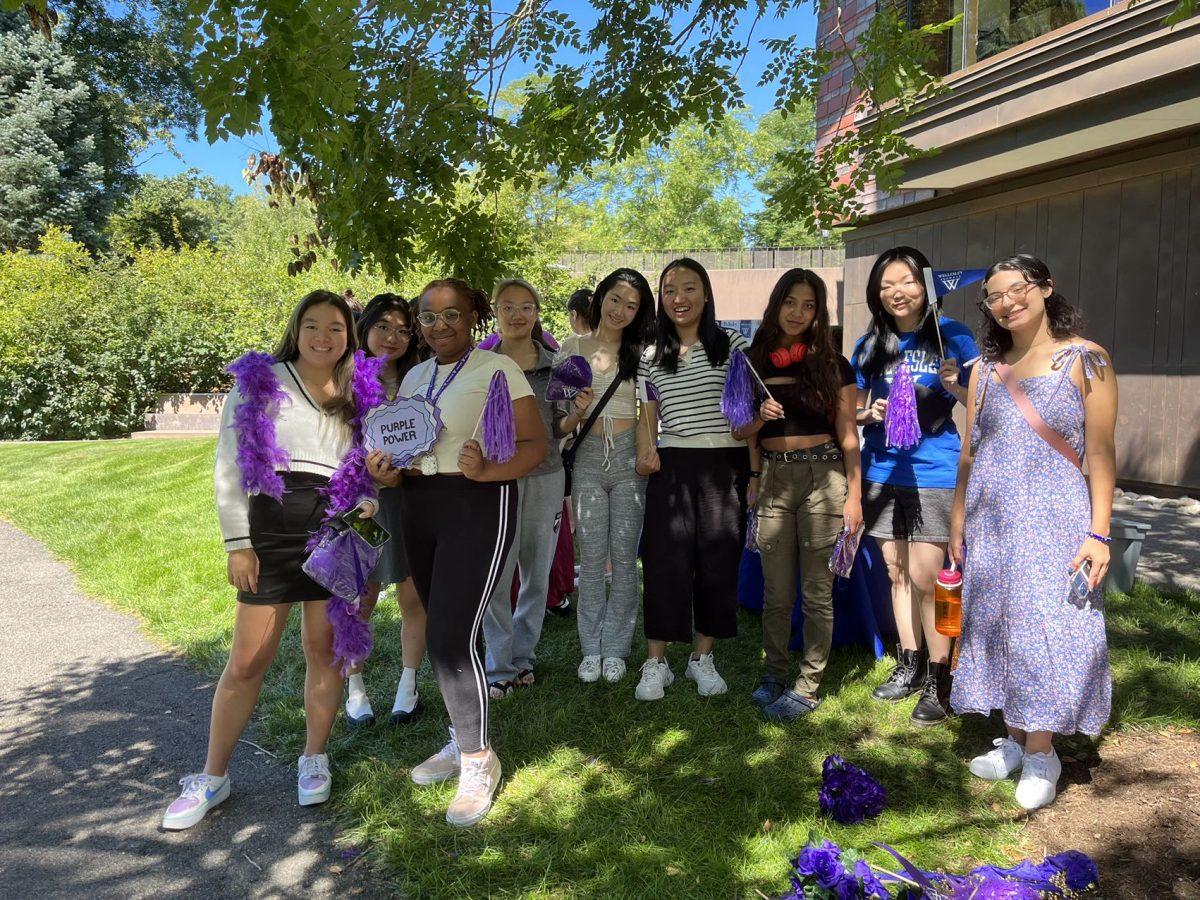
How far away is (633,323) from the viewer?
4.25 metres

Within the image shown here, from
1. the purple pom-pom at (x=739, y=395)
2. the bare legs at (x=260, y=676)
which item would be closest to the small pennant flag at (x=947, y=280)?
the purple pom-pom at (x=739, y=395)

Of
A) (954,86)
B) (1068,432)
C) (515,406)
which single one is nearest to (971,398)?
(1068,432)

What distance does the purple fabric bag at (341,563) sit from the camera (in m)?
2.96

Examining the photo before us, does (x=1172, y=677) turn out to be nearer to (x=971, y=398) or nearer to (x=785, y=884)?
(x=971, y=398)

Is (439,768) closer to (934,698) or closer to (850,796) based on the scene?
(850,796)

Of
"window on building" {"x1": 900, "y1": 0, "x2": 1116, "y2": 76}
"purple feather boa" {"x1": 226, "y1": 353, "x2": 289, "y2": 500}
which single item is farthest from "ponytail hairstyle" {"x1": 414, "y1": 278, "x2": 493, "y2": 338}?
"window on building" {"x1": 900, "y1": 0, "x2": 1116, "y2": 76}

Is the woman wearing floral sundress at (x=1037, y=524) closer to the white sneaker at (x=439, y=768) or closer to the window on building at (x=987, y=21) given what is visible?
the white sneaker at (x=439, y=768)

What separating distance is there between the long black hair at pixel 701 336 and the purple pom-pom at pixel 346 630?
187 centimetres

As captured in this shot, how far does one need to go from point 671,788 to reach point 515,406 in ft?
5.33

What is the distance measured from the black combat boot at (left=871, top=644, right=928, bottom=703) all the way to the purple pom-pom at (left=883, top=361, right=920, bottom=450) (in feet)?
3.58

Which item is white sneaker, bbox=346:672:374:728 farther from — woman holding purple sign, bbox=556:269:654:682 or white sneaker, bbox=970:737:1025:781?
white sneaker, bbox=970:737:1025:781

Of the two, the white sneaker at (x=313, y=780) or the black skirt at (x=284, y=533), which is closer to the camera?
the black skirt at (x=284, y=533)

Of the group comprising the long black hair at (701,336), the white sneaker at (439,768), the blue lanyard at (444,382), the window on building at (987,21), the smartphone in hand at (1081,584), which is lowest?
the white sneaker at (439,768)

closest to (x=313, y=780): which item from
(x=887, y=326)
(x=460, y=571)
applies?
(x=460, y=571)
